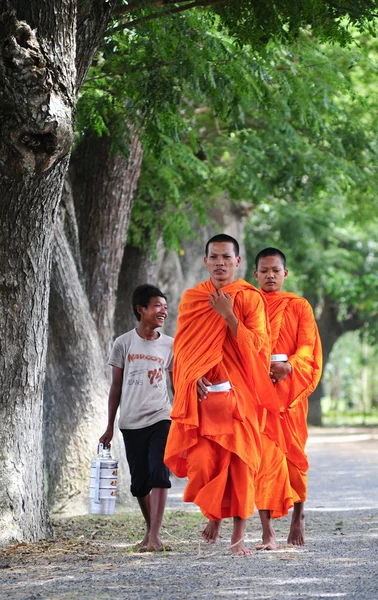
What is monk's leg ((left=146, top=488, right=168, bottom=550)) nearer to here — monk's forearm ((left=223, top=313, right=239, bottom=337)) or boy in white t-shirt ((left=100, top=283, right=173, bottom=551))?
boy in white t-shirt ((left=100, top=283, right=173, bottom=551))

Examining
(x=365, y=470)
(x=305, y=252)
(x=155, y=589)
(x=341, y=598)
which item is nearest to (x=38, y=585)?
(x=155, y=589)

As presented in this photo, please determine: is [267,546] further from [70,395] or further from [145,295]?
[70,395]

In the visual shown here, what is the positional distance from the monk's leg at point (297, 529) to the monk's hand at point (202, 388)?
4.13ft

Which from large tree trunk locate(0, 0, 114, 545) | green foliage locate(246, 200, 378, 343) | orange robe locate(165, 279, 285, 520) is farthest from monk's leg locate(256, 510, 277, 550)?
green foliage locate(246, 200, 378, 343)

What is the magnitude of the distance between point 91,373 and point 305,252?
16.5 m

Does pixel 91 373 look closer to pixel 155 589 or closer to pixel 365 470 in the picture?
pixel 155 589

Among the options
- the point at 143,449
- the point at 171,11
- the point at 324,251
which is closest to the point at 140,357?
the point at 143,449

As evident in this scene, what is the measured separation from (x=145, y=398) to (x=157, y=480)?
63 cm

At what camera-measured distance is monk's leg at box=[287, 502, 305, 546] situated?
8039mm

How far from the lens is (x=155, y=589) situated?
580cm

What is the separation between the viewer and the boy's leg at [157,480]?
7.76 metres

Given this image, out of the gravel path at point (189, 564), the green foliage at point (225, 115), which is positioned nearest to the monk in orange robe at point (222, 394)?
the gravel path at point (189, 564)

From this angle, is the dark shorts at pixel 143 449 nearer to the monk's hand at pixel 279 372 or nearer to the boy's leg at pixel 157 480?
the boy's leg at pixel 157 480

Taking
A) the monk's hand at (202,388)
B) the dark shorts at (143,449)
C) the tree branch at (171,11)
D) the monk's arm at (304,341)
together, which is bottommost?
the dark shorts at (143,449)
